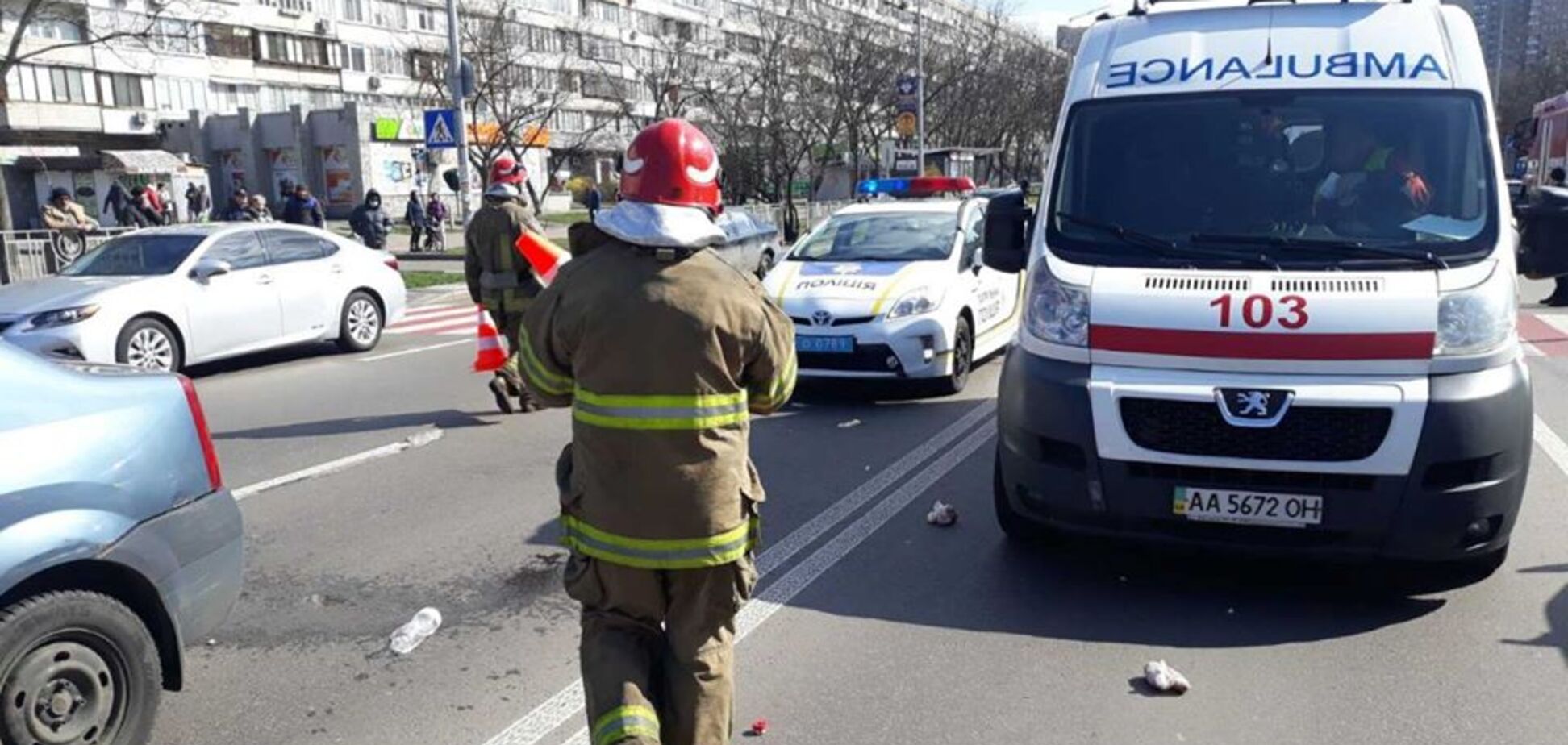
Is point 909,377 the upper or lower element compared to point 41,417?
lower

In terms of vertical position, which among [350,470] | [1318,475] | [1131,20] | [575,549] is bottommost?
[350,470]

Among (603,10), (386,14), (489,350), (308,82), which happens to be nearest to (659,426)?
(489,350)

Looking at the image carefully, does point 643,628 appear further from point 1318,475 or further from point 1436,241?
point 1436,241

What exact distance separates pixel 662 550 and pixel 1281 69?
4017mm

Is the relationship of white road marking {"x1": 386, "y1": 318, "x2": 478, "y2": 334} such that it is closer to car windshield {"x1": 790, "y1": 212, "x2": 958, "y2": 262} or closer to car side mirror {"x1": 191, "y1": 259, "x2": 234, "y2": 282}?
car side mirror {"x1": 191, "y1": 259, "x2": 234, "y2": 282}

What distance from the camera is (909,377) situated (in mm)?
9391

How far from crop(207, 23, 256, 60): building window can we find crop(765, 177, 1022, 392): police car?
6530 centimetres

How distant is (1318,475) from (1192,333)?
2.34ft

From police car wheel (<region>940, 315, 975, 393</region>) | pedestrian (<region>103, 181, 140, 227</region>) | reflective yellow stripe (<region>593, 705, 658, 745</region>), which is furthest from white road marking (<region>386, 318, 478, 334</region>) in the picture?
reflective yellow stripe (<region>593, 705, 658, 745</region>)

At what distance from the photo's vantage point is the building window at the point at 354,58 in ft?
242

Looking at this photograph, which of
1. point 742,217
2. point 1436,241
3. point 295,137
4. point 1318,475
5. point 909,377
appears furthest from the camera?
point 295,137

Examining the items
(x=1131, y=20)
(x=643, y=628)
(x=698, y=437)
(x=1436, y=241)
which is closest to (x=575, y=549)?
(x=643, y=628)

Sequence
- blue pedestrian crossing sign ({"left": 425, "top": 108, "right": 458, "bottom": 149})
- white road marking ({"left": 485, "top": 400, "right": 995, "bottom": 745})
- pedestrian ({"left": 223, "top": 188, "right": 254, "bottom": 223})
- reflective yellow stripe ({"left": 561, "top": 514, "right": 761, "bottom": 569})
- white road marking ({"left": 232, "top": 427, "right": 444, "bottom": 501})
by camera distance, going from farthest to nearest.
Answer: pedestrian ({"left": 223, "top": 188, "right": 254, "bottom": 223}) < blue pedestrian crossing sign ({"left": 425, "top": 108, "right": 458, "bottom": 149}) < white road marking ({"left": 232, "top": 427, "right": 444, "bottom": 501}) < white road marking ({"left": 485, "top": 400, "right": 995, "bottom": 745}) < reflective yellow stripe ({"left": 561, "top": 514, "right": 761, "bottom": 569})

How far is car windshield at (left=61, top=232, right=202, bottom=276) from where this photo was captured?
11461 millimetres
